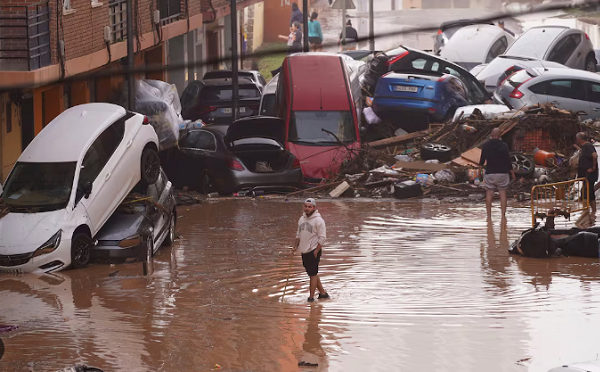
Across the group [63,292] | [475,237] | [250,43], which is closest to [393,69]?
[475,237]

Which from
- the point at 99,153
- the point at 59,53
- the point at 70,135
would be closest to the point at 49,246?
the point at 99,153

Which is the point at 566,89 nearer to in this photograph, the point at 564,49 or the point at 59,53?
the point at 564,49

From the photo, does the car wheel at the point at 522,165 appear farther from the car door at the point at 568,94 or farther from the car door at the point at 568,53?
the car door at the point at 568,53

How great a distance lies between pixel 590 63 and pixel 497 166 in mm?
20127

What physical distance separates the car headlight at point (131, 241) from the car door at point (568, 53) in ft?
74.9

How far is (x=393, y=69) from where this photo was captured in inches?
1193

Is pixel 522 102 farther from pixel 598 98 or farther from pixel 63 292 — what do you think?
pixel 63 292

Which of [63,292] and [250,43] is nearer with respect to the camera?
[63,292]

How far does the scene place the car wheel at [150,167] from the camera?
54.3ft

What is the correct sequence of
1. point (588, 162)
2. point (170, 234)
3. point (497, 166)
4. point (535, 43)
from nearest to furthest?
point (170, 234), point (588, 162), point (497, 166), point (535, 43)

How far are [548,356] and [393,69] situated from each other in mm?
21334

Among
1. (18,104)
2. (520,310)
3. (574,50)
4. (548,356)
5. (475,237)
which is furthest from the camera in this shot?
(574,50)

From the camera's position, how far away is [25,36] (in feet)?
75.2

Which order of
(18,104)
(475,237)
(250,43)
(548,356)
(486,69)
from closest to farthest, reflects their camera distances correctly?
(548,356) → (475,237) → (18,104) → (486,69) → (250,43)
